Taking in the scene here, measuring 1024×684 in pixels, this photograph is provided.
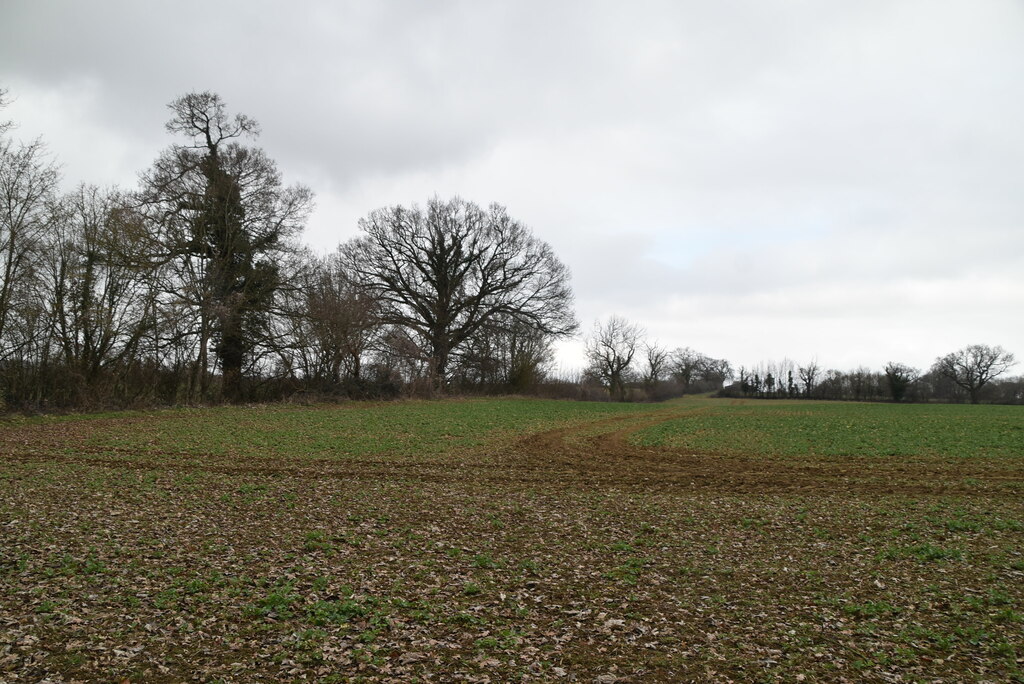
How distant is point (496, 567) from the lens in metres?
8.38

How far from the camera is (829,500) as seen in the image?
1275 cm

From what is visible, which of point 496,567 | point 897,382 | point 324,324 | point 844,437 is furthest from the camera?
point 897,382

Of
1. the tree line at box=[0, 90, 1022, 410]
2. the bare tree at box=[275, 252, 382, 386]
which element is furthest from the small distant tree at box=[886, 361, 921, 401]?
the bare tree at box=[275, 252, 382, 386]

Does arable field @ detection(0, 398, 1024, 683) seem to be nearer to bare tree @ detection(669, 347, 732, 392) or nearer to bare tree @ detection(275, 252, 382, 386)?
bare tree @ detection(275, 252, 382, 386)

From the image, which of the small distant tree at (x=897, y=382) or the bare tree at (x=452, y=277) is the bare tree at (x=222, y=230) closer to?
the bare tree at (x=452, y=277)

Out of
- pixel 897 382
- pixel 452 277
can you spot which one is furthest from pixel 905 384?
pixel 452 277

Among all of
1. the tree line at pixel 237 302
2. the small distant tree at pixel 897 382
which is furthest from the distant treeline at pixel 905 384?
the tree line at pixel 237 302

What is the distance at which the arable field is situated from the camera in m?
5.67

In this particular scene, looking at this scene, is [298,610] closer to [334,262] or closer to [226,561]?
[226,561]

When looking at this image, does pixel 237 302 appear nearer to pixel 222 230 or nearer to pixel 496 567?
pixel 222 230

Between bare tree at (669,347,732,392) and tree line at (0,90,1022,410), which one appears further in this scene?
Result: bare tree at (669,347,732,392)

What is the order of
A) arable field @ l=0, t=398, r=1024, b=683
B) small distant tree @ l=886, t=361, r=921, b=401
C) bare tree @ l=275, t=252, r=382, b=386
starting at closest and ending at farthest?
arable field @ l=0, t=398, r=1024, b=683, bare tree @ l=275, t=252, r=382, b=386, small distant tree @ l=886, t=361, r=921, b=401

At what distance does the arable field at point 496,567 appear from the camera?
5672 mm

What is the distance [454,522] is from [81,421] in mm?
18189
